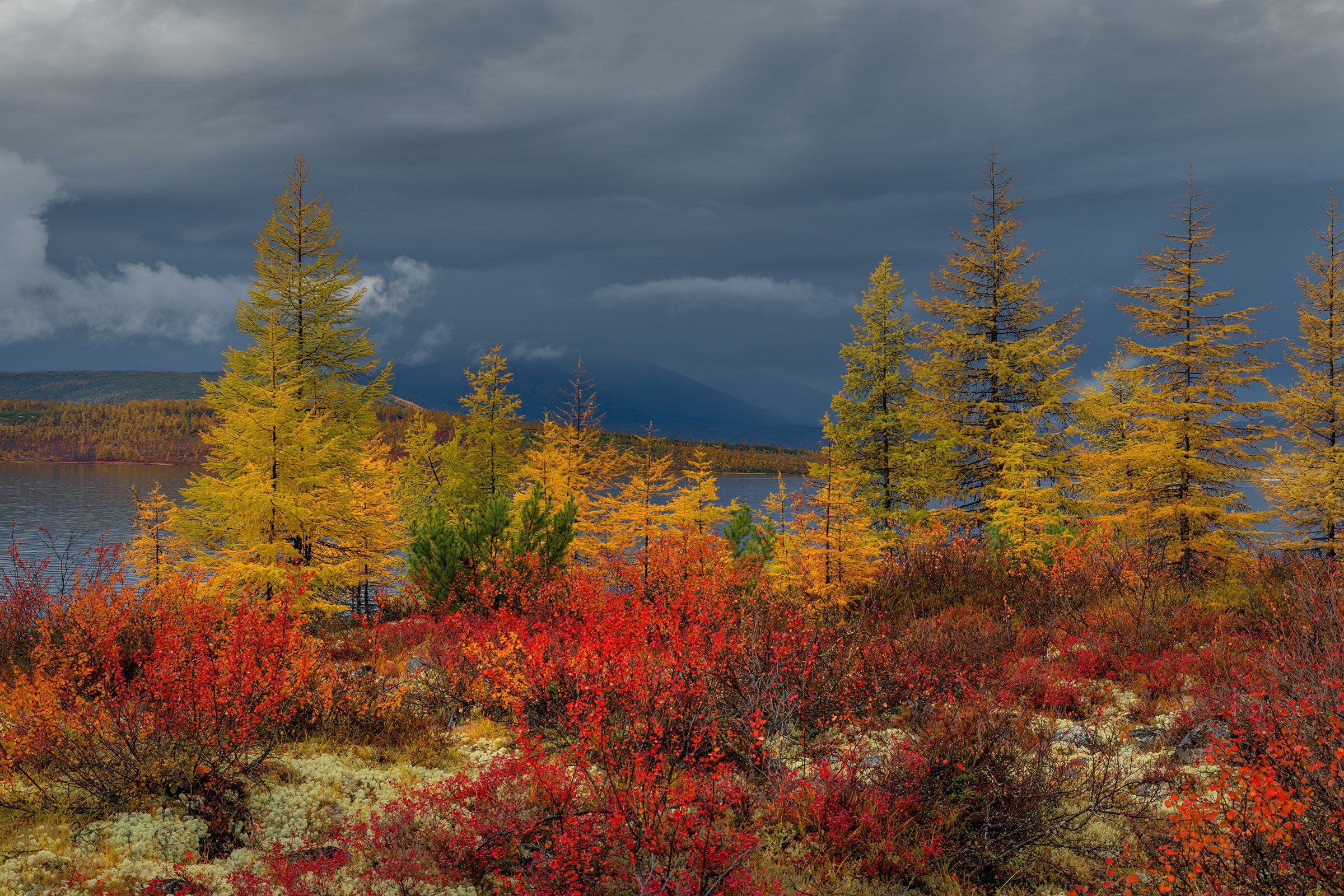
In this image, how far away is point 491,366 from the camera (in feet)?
102

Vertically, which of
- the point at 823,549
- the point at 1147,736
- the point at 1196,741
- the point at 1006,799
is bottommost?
the point at 1147,736

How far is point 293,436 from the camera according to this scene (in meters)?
15.7

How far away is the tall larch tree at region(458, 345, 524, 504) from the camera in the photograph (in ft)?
99.3

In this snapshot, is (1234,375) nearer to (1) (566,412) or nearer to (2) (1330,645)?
(2) (1330,645)

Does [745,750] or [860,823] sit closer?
[860,823]

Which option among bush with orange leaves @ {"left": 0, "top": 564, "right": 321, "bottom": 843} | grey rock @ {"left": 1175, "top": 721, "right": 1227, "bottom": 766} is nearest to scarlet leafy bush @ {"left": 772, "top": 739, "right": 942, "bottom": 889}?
grey rock @ {"left": 1175, "top": 721, "right": 1227, "bottom": 766}

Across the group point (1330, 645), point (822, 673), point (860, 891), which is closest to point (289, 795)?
point (860, 891)

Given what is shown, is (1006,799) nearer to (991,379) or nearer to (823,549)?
(823,549)

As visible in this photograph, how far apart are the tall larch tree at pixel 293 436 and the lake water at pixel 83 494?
5.45 ft

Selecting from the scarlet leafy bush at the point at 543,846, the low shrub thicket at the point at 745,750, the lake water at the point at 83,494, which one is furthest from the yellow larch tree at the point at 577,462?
the scarlet leafy bush at the point at 543,846

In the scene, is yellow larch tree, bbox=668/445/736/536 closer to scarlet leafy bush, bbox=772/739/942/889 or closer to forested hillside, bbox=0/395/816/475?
scarlet leafy bush, bbox=772/739/942/889

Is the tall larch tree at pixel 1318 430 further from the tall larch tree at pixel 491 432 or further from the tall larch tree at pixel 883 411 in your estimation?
the tall larch tree at pixel 491 432

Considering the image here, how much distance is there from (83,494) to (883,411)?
93.0 m

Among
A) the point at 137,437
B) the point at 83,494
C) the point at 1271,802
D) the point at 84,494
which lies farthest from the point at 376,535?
the point at 137,437
